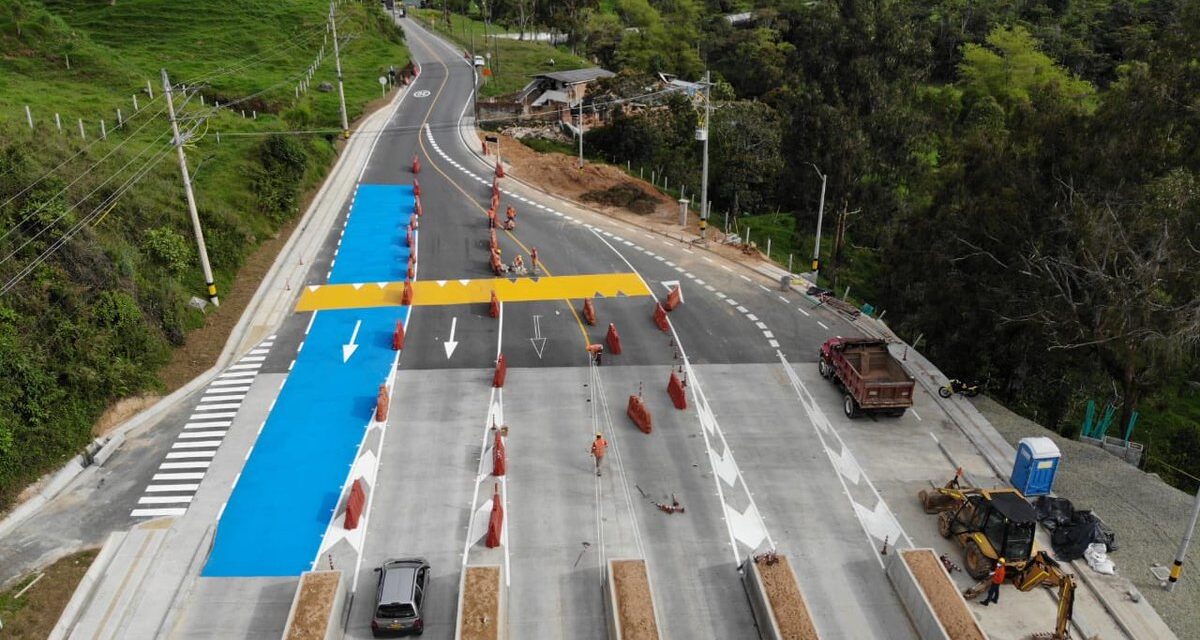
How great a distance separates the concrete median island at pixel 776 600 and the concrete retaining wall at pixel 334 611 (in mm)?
11001

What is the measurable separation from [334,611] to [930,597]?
607 inches

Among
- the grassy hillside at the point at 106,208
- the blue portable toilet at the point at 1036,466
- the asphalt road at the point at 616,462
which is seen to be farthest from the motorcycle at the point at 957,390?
the grassy hillside at the point at 106,208

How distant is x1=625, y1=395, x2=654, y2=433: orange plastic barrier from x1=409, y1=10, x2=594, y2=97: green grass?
6934cm

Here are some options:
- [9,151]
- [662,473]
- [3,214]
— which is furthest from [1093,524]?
[9,151]

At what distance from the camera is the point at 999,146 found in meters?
38.3

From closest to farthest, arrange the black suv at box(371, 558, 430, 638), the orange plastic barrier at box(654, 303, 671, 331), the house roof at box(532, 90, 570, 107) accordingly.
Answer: the black suv at box(371, 558, 430, 638) → the orange plastic barrier at box(654, 303, 671, 331) → the house roof at box(532, 90, 570, 107)

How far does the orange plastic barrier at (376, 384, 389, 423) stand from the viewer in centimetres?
3038

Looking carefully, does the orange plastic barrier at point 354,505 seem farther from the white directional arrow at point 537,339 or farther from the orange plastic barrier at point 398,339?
the white directional arrow at point 537,339

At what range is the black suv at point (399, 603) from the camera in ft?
67.2

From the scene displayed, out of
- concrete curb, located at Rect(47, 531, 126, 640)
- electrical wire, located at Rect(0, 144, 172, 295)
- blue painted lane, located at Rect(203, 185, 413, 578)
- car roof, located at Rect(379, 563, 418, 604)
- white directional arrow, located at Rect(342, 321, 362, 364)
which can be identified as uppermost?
electrical wire, located at Rect(0, 144, 172, 295)

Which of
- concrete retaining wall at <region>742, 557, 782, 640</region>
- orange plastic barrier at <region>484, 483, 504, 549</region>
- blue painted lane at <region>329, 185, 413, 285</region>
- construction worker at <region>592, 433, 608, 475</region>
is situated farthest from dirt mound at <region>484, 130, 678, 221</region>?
concrete retaining wall at <region>742, 557, 782, 640</region>

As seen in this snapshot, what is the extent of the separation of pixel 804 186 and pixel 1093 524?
1423 inches

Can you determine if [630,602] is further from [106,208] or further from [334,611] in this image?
[106,208]

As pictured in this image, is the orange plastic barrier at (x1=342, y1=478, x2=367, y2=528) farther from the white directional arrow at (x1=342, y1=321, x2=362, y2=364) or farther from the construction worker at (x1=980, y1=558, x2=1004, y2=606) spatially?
the construction worker at (x1=980, y1=558, x2=1004, y2=606)
